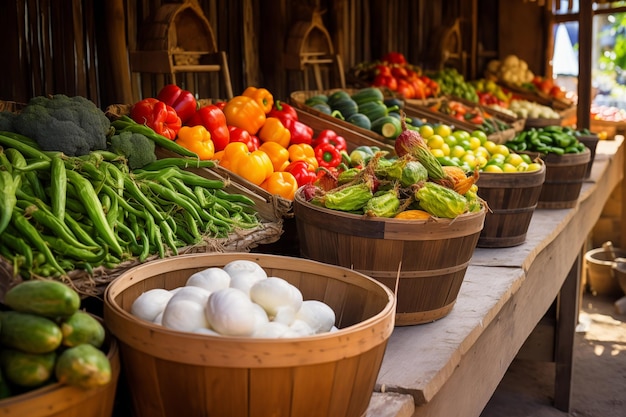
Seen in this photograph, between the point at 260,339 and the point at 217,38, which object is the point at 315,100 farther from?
the point at 260,339

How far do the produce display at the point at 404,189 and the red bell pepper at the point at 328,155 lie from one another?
1049 millimetres

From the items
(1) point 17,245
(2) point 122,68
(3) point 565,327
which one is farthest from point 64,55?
(3) point 565,327

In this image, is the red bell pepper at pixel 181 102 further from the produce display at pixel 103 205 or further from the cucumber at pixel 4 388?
the cucumber at pixel 4 388

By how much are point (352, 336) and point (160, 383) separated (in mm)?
449

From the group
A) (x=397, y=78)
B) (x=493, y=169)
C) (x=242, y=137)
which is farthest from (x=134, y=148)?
(x=397, y=78)

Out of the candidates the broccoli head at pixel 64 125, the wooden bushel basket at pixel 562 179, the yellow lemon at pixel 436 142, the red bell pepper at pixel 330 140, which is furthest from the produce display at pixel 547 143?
the broccoli head at pixel 64 125

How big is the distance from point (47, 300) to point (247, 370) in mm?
447

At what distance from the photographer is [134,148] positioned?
3.05 meters

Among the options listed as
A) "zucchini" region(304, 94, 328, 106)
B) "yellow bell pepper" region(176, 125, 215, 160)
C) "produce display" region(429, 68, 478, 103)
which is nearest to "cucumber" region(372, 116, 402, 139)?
"zucchini" region(304, 94, 328, 106)

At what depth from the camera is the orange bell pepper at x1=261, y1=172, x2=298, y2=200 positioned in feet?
11.1

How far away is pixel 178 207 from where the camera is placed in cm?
276

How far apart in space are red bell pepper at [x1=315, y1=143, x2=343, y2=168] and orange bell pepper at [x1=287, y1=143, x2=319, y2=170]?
111mm

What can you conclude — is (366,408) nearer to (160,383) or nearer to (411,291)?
(160,383)

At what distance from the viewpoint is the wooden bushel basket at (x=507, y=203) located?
3.83m
